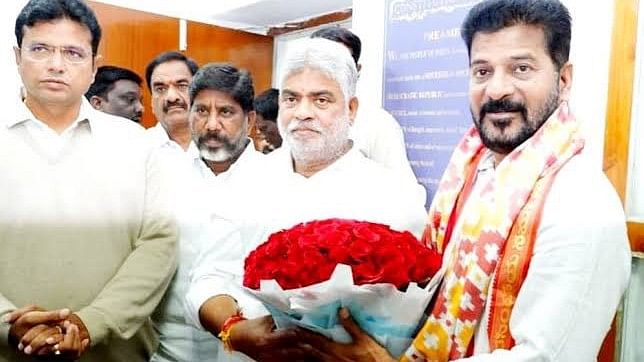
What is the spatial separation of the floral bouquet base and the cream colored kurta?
343mm

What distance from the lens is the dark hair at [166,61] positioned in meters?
1.06

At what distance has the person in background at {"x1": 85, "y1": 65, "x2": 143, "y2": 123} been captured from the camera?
100 centimetres

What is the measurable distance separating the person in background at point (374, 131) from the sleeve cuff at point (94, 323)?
476 mm

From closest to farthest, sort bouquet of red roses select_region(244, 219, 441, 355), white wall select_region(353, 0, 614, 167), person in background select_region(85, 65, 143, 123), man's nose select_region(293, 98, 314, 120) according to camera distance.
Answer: bouquet of red roses select_region(244, 219, 441, 355), white wall select_region(353, 0, 614, 167), man's nose select_region(293, 98, 314, 120), person in background select_region(85, 65, 143, 123)

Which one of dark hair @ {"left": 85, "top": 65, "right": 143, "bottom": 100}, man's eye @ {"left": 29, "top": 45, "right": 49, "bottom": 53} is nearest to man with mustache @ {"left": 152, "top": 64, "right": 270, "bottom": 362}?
dark hair @ {"left": 85, "top": 65, "right": 143, "bottom": 100}

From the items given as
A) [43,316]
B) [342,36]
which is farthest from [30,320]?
[342,36]

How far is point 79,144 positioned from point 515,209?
661 mm

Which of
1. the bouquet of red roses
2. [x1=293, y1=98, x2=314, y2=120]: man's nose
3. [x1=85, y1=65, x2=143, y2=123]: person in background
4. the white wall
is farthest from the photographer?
[x1=85, y1=65, x2=143, y2=123]: person in background

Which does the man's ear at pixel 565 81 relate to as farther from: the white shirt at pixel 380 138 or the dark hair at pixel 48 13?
the dark hair at pixel 48 13

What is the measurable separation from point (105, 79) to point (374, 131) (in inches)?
16.9

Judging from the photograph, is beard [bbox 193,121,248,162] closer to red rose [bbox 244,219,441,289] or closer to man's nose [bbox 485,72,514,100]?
red rose [bbox 244,219,441,289]

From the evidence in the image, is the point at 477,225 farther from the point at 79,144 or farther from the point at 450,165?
the point at 79,144

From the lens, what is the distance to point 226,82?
1.06 m

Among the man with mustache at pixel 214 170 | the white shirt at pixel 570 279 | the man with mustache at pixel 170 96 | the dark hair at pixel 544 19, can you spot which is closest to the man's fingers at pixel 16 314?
the man with mustache at pixel 214 170
